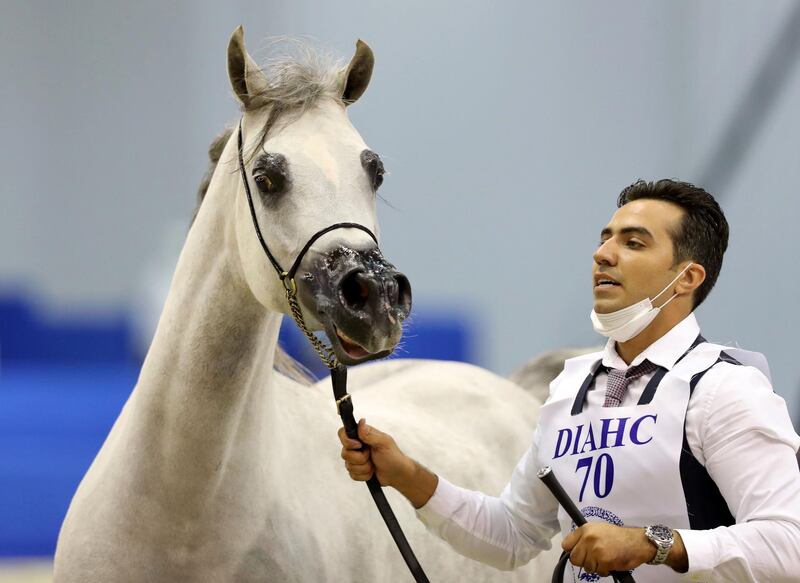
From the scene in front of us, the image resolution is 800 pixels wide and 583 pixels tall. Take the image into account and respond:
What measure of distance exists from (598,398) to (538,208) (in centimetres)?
357

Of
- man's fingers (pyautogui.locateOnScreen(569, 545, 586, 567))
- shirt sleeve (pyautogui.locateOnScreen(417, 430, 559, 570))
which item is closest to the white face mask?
shirt sleeve (pyautogui.locateOnScreen(417, 430, 559, 570))

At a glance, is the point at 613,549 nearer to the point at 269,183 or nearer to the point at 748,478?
the point at 748,478

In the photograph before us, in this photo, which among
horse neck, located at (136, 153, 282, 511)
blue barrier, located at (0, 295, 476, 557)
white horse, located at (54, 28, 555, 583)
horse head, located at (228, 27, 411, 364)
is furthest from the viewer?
blue barrier, located at (0, 295, 476, 557)

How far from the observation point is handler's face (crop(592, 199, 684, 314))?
1596 millimetres

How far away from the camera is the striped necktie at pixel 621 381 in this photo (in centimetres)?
160

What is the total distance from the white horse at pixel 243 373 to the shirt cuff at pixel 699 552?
49 centimetres

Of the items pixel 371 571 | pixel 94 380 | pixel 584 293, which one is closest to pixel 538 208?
pixel 584 293

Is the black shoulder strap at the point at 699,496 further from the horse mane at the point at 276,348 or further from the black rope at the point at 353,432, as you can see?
the horse mane at the point at 276,348

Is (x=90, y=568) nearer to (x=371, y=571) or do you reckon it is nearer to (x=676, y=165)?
(x=371, y=571)

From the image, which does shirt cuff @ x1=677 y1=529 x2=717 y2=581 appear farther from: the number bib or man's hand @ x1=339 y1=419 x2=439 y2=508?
man's hand @ x1=339 y1=419 x2=439 y2=508

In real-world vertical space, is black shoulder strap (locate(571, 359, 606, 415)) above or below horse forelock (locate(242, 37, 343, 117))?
below

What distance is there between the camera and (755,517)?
1401 millimetres

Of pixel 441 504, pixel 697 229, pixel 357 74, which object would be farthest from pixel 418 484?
pixel 357 74

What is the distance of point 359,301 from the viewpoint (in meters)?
1.47
